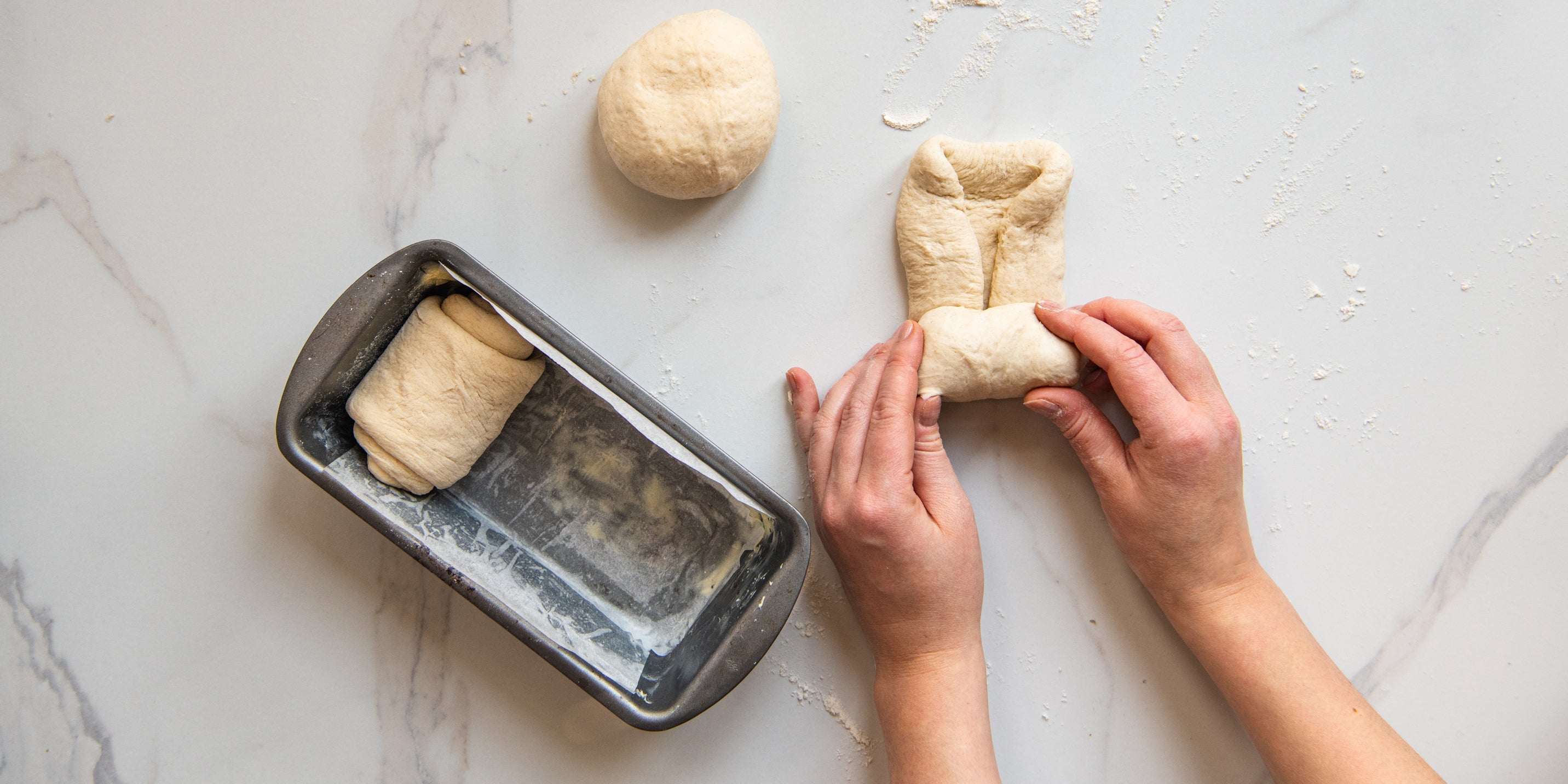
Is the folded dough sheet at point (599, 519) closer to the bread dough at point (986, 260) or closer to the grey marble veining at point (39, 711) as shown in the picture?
the bread dough at point (986, 260)

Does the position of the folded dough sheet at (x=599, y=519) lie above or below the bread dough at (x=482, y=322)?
below

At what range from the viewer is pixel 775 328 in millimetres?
1109

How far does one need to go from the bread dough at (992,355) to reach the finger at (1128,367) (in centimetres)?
3

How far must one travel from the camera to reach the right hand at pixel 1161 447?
987 mm

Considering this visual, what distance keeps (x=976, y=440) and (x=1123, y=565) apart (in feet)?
1.01

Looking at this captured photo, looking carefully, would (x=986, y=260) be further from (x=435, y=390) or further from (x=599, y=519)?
(x=435, y=390)

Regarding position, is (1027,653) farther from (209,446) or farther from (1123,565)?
(209,446)

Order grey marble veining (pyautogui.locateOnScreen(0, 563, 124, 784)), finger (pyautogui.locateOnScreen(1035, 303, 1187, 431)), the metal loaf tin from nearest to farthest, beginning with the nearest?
1. the metal loaf tin
2. finger (pyautogui.locateOnScreen(1035, 303, 1187, 431))
3. grey marble veining (pyautogui.locateOnScreen(0, 563, 124, 784))

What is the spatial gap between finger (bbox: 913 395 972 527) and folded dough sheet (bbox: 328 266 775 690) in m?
0.26

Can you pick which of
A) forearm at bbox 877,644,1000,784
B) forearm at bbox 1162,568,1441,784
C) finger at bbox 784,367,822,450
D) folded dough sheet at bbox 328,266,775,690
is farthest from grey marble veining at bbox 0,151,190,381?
forearm at bbox 1162,568,1441,784

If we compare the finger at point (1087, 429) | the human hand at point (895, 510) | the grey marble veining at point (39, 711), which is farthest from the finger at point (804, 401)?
the grey marble veining at point (39, 711)

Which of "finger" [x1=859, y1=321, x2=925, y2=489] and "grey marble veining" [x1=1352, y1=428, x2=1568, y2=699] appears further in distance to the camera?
"grey marble veining" [x1=1352, y1=428, x2=1568, y2=699]

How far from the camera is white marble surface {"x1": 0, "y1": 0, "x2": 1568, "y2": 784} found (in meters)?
1.08

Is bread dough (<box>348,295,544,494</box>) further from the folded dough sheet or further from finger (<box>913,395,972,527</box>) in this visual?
finger (<box>913,395,972,527</box>)
